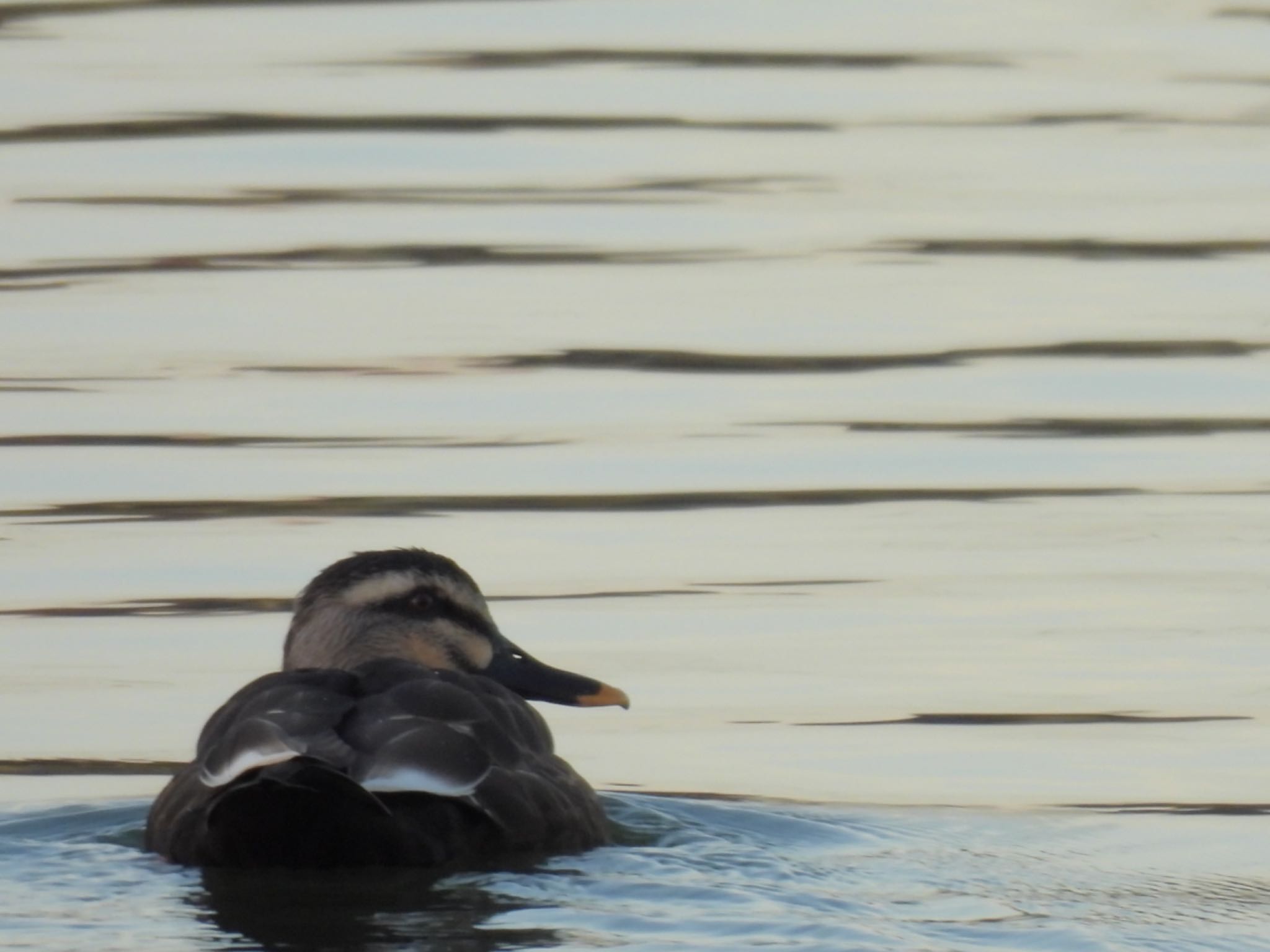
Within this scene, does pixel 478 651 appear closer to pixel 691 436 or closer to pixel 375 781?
pixel 375 781

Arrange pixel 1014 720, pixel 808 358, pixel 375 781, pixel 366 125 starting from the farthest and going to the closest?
1. pixel 366 125
2. pixel 808 358
3. pixel 1014 720
4. pixel 375 781

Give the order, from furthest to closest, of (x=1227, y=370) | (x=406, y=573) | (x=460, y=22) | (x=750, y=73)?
(x=460, y=22)
(x=750, y=73)
(x=1227, y=370)
(x=406, y=573)

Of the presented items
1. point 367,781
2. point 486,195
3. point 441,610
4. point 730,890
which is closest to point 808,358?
point 486,195

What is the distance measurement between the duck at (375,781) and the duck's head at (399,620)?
173 millimetres

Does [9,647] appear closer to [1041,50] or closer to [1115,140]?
[1115,140]

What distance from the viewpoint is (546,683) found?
925cm

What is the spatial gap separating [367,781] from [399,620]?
1657 millimetres

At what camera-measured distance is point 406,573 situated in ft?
29.7

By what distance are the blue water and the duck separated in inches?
2.9

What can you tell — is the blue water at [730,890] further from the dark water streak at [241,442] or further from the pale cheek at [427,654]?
the dark water streak at [241,442]

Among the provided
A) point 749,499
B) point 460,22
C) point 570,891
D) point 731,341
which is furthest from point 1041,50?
point 570,891

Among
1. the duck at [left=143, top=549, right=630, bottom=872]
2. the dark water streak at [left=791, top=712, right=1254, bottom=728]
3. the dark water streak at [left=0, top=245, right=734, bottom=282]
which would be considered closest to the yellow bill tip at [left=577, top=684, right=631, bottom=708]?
the duck at [left=143, top=549, right=630, bottom=872]

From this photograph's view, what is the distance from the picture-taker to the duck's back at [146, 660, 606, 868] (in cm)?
746

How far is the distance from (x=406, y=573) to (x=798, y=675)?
1667mm
